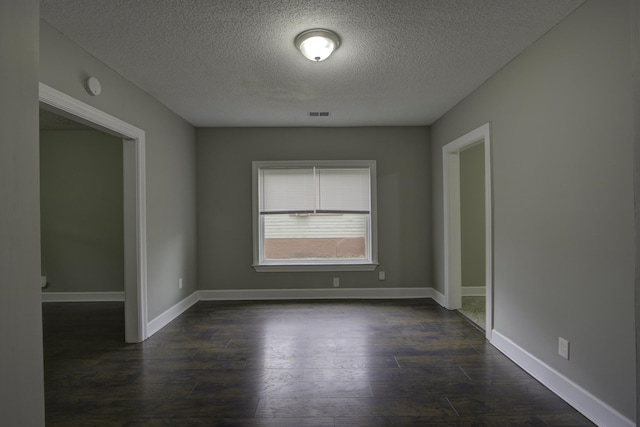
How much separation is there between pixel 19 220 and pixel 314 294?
13.6 feet

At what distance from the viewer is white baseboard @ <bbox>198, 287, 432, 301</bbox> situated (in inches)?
190

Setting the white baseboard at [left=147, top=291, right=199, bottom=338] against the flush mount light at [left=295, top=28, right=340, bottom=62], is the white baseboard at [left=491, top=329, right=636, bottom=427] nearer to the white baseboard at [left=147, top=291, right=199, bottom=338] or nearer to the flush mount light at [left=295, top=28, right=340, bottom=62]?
the flush mount light at [left=295, top=28, right=340, bottom=62]

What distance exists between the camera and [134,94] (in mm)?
3242

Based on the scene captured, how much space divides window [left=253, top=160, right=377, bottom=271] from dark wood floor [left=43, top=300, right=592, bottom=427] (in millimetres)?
1086

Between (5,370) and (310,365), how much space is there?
2.15m

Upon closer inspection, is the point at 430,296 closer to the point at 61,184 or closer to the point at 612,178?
the point at 612,178

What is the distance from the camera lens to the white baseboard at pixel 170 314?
352cm

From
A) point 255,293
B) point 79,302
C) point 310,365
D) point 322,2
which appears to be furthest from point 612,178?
point 79,302

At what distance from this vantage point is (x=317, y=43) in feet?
7.86

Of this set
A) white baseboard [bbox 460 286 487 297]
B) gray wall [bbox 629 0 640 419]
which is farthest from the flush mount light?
white baseboard [bbox 460 286 487 297]

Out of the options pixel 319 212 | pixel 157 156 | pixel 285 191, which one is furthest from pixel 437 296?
pixel 157 156

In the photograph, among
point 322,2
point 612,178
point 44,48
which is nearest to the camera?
point 612,178

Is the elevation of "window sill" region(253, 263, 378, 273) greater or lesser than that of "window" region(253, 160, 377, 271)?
lesser

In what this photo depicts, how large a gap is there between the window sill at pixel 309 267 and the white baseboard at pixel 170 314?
928mm
